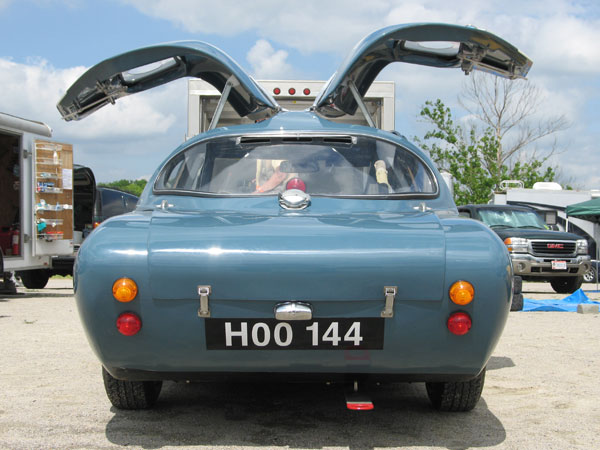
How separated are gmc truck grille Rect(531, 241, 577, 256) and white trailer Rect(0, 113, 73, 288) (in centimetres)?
890

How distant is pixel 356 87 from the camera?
5.62 m

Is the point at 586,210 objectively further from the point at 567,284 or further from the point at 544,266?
the point at 544,266

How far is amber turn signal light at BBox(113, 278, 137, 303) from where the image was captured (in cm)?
301

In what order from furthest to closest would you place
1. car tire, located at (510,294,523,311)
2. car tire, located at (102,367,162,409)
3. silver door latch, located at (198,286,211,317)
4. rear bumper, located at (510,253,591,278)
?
rear bumper, located at (510,253,591,278), car tire, located at (510,294,523,311), car tire, located at (102,367,162,409), silver door latch, located at (198,286,211,317)

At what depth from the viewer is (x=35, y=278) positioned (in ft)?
47.4

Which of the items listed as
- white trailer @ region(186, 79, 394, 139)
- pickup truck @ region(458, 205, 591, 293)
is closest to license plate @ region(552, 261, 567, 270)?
pickup truck @ region(458, 205, 591, 293)

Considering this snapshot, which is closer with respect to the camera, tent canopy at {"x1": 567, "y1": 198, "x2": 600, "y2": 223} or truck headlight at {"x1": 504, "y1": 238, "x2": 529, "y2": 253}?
truck headlight at {"x1": 504, "y1": 238, "x2": 529, "y2": 253}

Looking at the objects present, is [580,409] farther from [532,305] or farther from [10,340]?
[532,305]

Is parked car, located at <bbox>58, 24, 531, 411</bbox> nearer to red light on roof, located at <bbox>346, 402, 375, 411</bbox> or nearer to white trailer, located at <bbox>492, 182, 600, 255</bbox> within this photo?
red light on roof, located at <bbox>346, 402, 375, 411</bbox>

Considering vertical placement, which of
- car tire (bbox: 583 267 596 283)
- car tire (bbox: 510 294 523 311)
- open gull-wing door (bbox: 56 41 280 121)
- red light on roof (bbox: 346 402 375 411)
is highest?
open gull-wing door (bbox: 56 41 280 121)

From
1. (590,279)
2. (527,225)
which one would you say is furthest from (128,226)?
(590,279)

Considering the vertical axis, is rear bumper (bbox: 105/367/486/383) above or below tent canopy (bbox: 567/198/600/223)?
below

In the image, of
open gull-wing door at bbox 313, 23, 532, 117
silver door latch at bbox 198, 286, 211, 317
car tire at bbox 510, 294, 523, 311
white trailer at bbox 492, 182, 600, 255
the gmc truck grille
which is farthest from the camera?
white trailer at bbox 492, 182, 600, 255

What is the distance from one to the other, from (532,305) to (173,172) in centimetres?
758
